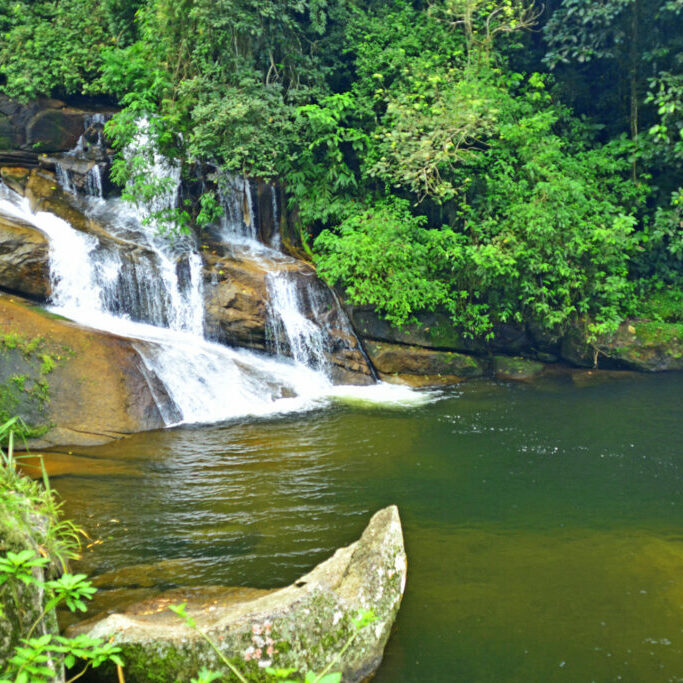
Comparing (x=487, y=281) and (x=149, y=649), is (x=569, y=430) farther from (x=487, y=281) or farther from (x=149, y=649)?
(x=149, y=649)

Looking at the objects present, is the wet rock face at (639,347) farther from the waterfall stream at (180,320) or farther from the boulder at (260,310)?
the boulder at (260,310)

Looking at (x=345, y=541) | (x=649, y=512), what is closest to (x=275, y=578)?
(x=345, y=541)

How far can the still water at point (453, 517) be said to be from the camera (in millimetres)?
4500

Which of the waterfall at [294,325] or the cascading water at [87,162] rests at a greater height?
the cascading water at [87,162]

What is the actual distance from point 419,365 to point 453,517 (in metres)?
5.81

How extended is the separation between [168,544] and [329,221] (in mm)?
8451

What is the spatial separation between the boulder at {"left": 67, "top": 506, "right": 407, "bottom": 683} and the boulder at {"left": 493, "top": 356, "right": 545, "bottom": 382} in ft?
26.6

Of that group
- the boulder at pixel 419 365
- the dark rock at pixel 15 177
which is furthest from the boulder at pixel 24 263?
the boulder at pixel 419 365

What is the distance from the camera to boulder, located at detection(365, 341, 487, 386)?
11914mm

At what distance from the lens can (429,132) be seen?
1227 cm

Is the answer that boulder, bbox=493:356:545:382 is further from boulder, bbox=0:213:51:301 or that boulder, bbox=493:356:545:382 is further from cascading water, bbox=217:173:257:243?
boulder, bbox=0:213:51:301

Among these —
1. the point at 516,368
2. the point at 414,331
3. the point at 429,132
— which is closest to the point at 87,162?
the point at 429,132

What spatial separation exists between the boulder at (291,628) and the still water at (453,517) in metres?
0.42

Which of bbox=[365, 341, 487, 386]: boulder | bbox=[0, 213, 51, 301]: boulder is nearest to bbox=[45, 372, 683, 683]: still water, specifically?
bbox=[365, 341, 487, 386]: boulder
